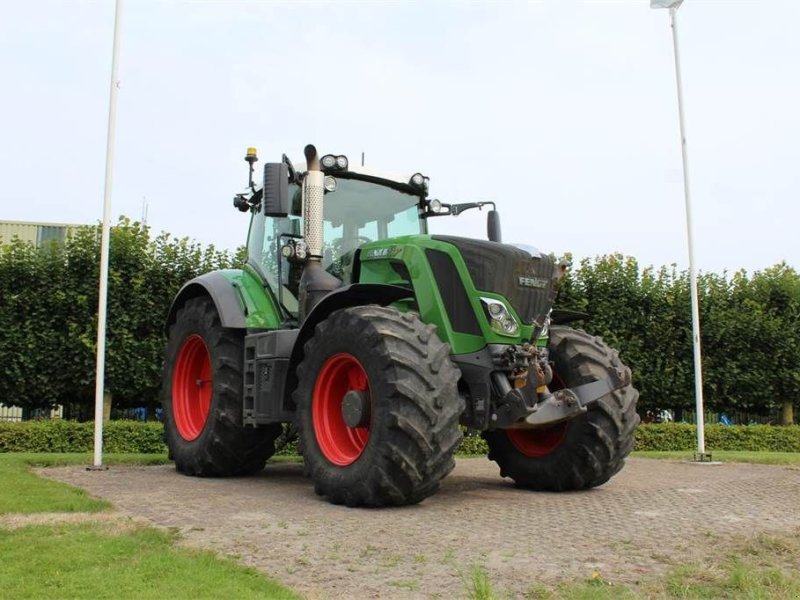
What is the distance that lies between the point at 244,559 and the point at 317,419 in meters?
2.37

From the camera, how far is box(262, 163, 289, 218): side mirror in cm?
667

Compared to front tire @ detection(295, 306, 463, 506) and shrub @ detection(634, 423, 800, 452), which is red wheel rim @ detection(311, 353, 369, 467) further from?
shrub @ detection(634, 423, 800, 452)

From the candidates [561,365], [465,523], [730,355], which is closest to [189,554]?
[465,523]

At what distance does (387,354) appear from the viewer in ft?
18.3

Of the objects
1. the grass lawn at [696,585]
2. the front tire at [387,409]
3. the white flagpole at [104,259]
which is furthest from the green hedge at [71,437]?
the grass lawn at [696,585]

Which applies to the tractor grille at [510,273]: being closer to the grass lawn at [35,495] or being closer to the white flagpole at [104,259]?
the grass lawn at [35,495]

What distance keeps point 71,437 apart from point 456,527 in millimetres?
10599

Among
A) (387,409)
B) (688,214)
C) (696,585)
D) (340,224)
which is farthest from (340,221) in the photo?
(688,214)

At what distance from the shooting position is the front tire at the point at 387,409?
5.44 metres

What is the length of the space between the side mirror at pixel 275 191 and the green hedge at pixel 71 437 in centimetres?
795

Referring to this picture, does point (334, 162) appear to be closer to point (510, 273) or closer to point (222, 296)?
point (222, 296)

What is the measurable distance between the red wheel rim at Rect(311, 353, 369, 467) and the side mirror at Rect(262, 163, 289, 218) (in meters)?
1.36

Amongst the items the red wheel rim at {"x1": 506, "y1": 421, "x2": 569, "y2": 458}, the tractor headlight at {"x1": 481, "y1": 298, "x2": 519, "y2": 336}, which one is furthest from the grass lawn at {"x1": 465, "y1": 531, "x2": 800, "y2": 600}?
the red wheel rim at {"x1": 506, "y1": 421, "x2": 569, "y2": 458}

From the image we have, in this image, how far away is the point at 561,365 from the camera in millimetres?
6938
